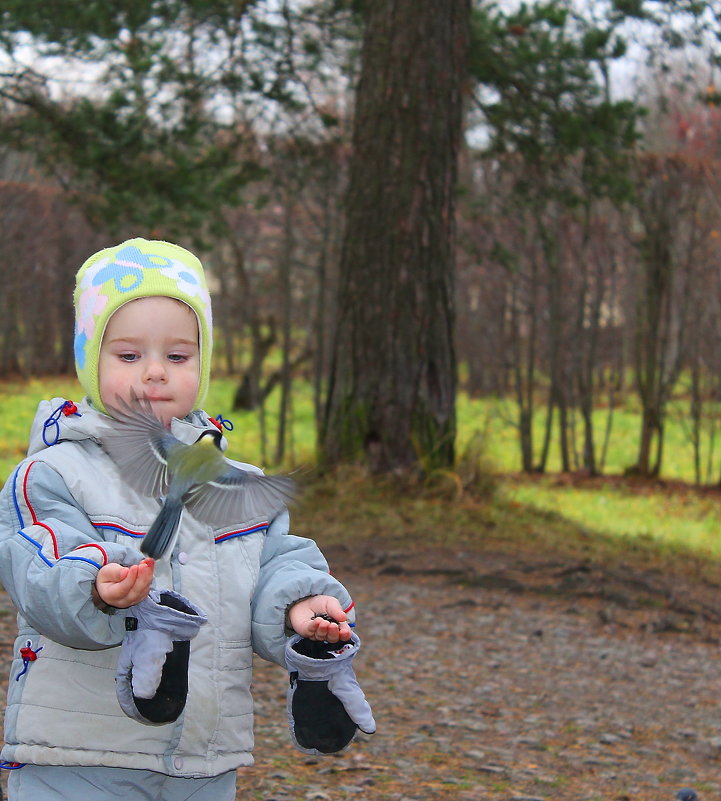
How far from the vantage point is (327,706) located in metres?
2.01

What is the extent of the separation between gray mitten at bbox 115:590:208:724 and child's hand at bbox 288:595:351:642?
217 mm

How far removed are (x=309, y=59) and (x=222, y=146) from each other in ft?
3.74

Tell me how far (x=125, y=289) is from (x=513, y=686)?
3.31 metres

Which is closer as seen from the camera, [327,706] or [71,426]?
[327,706]

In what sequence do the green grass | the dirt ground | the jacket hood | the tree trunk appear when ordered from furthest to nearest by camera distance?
the tree trunk → the green grass → the dirt ground → the jacket hood

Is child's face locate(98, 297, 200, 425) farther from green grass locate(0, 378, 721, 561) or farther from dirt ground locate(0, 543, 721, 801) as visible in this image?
green grass locate(0, 378, 721, 561)

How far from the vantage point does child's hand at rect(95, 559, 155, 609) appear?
1.82 metres

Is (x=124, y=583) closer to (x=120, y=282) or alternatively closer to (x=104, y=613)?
(x=104, y=613)

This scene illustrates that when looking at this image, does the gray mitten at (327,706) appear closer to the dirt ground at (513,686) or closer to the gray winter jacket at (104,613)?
the gray winter jacket at (104,613)

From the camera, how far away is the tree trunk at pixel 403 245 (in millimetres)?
8078

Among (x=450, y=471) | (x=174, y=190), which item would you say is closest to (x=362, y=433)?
(x=450, y=471)

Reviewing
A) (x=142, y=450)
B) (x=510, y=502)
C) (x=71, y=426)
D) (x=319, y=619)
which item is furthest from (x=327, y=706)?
(x=510, y=502)

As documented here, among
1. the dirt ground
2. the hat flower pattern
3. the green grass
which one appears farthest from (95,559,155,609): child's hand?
the green grass

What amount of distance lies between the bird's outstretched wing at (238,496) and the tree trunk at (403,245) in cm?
611
